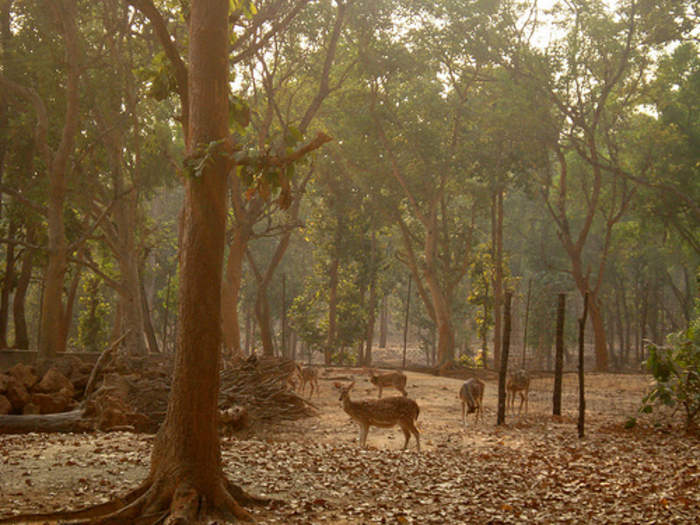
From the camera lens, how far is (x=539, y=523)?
6.82 metres

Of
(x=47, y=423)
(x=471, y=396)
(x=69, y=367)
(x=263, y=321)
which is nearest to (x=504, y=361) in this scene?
(x=471, y=396)

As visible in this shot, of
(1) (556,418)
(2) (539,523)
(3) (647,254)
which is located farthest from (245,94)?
(3) (647,254)

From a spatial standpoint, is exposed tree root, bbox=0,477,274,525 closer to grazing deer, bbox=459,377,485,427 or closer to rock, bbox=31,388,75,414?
rock, bbox=31,388,75,414

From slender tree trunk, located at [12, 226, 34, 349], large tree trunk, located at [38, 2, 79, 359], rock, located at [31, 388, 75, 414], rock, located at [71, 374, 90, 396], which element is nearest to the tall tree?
large tree trunk, located at [38, 2, 79, 359]

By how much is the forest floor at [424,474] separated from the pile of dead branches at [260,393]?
727 mm

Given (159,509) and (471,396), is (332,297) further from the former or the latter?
(159,509)

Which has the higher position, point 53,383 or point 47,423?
point 53,383

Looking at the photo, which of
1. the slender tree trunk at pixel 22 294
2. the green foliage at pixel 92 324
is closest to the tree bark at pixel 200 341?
the slender tree trunk at pixel 22 294

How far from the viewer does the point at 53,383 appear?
1216 cm

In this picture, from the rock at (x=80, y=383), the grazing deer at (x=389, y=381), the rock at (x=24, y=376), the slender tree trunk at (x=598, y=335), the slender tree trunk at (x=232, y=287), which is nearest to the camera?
the rock at (x=24, y=376)

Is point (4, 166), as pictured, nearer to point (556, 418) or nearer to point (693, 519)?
point (556, 418)

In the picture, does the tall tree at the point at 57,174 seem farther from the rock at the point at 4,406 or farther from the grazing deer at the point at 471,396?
the grazing deer at the point at 471,396

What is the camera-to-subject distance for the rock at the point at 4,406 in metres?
10.8

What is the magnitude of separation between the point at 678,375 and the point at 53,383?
11.1 metres
